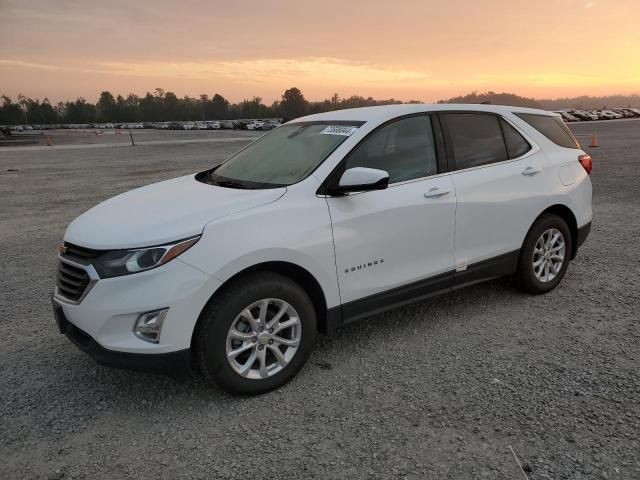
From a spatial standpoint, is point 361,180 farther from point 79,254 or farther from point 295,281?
point 79,254

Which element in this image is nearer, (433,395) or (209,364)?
(209,364)

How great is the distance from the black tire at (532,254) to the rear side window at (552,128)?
0.76m

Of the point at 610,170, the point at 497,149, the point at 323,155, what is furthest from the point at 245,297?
the point at 610,170

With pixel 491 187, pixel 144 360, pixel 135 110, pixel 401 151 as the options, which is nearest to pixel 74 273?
pixel 144 360

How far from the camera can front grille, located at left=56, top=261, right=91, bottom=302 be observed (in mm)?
2965

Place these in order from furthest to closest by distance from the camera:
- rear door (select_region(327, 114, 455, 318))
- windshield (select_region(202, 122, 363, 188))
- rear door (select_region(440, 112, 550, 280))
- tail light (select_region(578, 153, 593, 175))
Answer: tail light (select_region(578, 153, 593, 175)), rear door (select_region(440, 112, 550, 280)), windshield (select_region(202, 122, 363, 188)), rear door (select_region(327, 114, 455, 318))

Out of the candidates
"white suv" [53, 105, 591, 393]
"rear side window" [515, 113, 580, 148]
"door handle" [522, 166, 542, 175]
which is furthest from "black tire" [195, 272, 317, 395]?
"rear side window" [515, 113, 580, 148]

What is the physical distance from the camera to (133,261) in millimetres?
2838

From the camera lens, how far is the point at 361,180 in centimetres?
325

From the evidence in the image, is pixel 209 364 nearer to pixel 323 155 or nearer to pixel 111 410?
pixel 111 410

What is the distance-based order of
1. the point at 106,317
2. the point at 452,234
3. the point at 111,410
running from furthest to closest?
1. the point at 452,234
2. the point at 111,410
3. the point at 106,317

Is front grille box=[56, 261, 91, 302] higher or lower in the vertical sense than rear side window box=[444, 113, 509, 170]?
lower

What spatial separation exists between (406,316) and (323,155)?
167 centimetres

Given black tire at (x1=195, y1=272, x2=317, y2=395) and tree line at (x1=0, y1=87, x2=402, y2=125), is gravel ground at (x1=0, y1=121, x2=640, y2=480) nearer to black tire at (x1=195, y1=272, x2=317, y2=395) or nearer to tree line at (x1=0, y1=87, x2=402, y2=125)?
black tire at (x1=195, y1=272, x2=317, y2=395)
